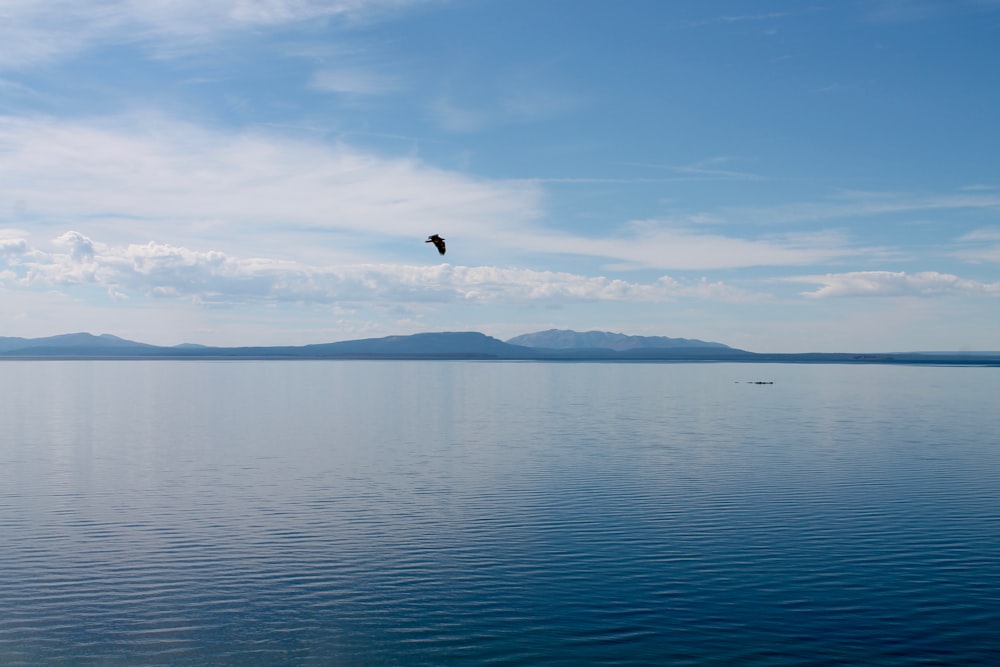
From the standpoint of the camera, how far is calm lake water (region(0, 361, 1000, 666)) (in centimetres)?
2427

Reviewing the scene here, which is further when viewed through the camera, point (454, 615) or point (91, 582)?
point (91, 582)

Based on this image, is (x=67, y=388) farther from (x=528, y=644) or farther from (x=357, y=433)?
(x=528, y=644)

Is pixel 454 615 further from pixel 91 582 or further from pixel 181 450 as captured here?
pixel 181 450

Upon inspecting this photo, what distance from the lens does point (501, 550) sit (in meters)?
34.0

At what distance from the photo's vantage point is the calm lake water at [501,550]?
79.6 feet

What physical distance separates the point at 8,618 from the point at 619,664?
1874 centimetres

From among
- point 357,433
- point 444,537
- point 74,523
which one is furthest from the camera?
point 357,433

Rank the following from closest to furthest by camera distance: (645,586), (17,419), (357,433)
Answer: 1. (645,586)
2. (357,433)
3. (17,419)

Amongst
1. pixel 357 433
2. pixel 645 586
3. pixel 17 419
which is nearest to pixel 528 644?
pixel 645 586

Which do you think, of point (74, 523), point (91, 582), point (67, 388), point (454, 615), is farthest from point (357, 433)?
point (67, 388)

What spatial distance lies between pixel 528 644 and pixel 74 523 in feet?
84.2

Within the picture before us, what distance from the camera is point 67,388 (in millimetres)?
165000

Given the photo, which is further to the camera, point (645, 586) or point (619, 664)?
point (645, 586)

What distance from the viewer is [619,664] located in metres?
22.8
